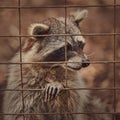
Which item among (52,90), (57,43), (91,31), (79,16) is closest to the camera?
(52,90)

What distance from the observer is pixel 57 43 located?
11.3 ft

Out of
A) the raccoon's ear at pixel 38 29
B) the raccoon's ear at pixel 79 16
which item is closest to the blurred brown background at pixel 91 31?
the raccoon's ear at pixel 79 16

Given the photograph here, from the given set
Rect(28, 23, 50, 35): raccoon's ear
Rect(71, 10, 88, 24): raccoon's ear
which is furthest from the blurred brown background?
Rect(28, 23, 50, 35): raccoon's ear

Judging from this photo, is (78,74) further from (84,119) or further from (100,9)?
(100,9)

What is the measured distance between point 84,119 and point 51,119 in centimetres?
28

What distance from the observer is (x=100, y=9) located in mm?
4570

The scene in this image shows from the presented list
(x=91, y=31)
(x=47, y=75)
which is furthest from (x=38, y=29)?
(x=91, y=31)

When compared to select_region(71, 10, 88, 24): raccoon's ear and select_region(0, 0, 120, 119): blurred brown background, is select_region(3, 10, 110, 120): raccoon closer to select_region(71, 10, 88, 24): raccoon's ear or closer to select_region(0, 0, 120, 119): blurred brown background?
select_region(71, 10, 88, 24): raccoon's ear

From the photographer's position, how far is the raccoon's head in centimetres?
334

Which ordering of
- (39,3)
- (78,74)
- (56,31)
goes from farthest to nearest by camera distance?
1. (39,3)
2. (78,74)
3. (56,31)

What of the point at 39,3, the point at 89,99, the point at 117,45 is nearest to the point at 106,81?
the point at 117,45

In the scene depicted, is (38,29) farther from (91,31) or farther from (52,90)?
(91,31)

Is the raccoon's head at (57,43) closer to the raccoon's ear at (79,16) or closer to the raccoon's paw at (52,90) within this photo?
the raccoon's ear at (79,16)

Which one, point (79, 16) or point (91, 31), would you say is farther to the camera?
point (91, 31)
